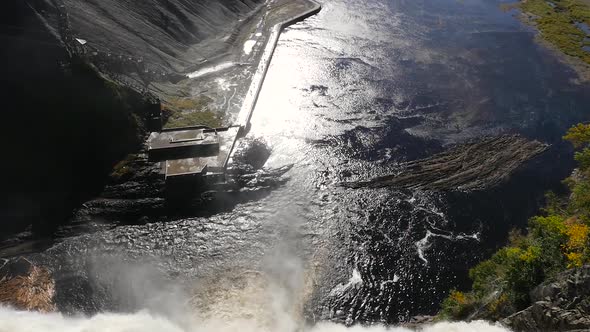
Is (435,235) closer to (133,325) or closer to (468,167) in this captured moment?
(468,167)

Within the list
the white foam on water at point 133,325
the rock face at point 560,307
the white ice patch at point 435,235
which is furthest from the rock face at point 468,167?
the rock face at point 560,307

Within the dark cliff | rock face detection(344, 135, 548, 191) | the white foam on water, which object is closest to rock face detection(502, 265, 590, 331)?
the white foam on water

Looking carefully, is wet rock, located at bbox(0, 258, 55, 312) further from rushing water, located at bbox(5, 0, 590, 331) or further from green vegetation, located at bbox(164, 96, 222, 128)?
green vegetation, located at bbox(164, 96, 222, 128)

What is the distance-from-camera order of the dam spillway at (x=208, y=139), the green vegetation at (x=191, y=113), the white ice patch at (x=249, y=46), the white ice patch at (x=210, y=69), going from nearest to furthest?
the dam spillway at (x=208, y=139) < the green vegetation at (x=191, y=113) < the white ice patch at (x=210, y=69) < the white ice patch at (x=249, y=46)

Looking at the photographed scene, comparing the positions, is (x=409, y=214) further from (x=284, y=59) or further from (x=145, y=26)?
Result: (x=145, y=26)

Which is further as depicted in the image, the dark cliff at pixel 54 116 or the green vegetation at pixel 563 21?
the green vegetation at pixel 563 21

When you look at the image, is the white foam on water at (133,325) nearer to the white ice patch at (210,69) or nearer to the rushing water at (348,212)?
the rushing water at (348,212)
